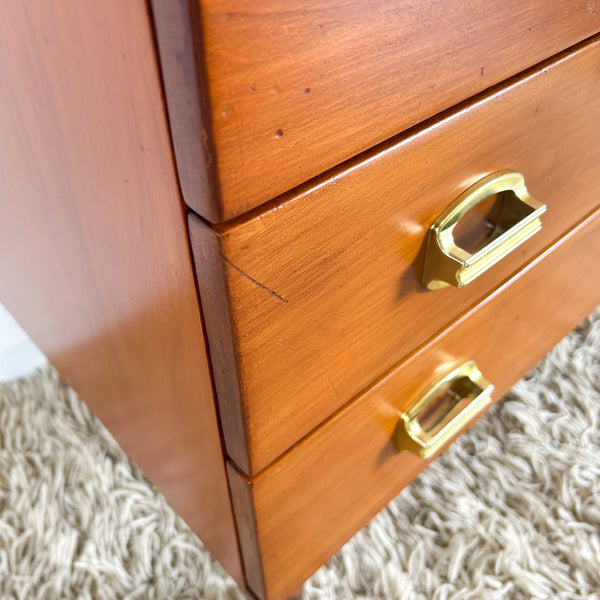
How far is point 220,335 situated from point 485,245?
0.18m

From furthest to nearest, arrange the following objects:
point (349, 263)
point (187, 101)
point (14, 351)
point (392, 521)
Answer: point (14, 351) → point (392, 521) → point (349, 263) → point (187, 101)

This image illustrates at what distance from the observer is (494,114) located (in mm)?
342

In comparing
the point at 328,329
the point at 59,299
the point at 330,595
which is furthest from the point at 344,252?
the point at 330,595

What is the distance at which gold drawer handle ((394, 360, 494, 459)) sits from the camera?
452 millimetres

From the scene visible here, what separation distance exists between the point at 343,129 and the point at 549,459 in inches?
19.5

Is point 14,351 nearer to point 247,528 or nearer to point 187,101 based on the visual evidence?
point 247,528

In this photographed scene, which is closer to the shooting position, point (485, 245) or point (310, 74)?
point (310, 74)

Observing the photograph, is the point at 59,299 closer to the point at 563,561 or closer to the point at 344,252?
the point at 344,252

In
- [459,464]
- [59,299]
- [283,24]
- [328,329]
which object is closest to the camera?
[283,24]

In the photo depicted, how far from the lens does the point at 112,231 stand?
1.05ft

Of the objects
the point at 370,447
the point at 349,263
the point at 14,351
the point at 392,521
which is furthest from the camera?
the point at 14,351

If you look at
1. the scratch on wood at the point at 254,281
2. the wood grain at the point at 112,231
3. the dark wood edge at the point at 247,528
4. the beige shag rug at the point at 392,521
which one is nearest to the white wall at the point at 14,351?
the beige shag rug at the point at 392,521

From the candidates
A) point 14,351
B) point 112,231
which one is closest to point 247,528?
point 112,231

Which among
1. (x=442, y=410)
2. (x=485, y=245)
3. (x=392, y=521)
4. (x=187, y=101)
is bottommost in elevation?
(x=392, y=521)
